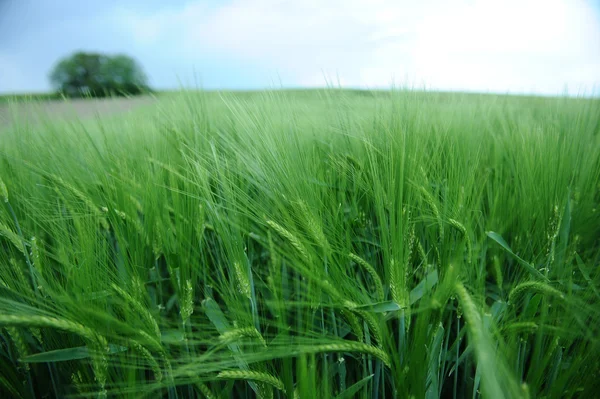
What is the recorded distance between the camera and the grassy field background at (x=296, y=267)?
0.40 meters

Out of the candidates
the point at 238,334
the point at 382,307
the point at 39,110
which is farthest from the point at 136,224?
the point at 39,110

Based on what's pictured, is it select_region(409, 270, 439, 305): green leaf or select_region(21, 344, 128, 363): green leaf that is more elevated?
select_region(409, 270, 439, 305): green leaf

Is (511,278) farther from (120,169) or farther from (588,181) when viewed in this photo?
(120,169)

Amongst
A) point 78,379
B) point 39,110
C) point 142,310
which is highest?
point 39,110

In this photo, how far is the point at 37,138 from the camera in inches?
27.1

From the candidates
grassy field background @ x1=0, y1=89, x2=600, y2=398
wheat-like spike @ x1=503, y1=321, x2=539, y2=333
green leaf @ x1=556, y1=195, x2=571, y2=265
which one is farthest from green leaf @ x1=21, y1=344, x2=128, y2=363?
green leaf @ x1=556, y1=195, x2=571, y2=265

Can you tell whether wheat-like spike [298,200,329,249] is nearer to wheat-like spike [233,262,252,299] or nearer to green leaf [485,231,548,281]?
wheat-like spike [233,262,252,299]

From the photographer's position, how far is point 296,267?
0.44 metres

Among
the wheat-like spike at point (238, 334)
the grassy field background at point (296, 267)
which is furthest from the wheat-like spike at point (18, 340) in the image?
the wheat-like spike at point (238, 334)

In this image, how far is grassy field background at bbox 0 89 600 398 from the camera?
399 mm

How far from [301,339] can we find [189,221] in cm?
23

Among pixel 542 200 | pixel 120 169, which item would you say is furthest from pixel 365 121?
pixel 120 169

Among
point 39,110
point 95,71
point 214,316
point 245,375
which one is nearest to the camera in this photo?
point 245,375

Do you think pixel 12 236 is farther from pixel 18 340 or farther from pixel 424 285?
pixel 424 285
